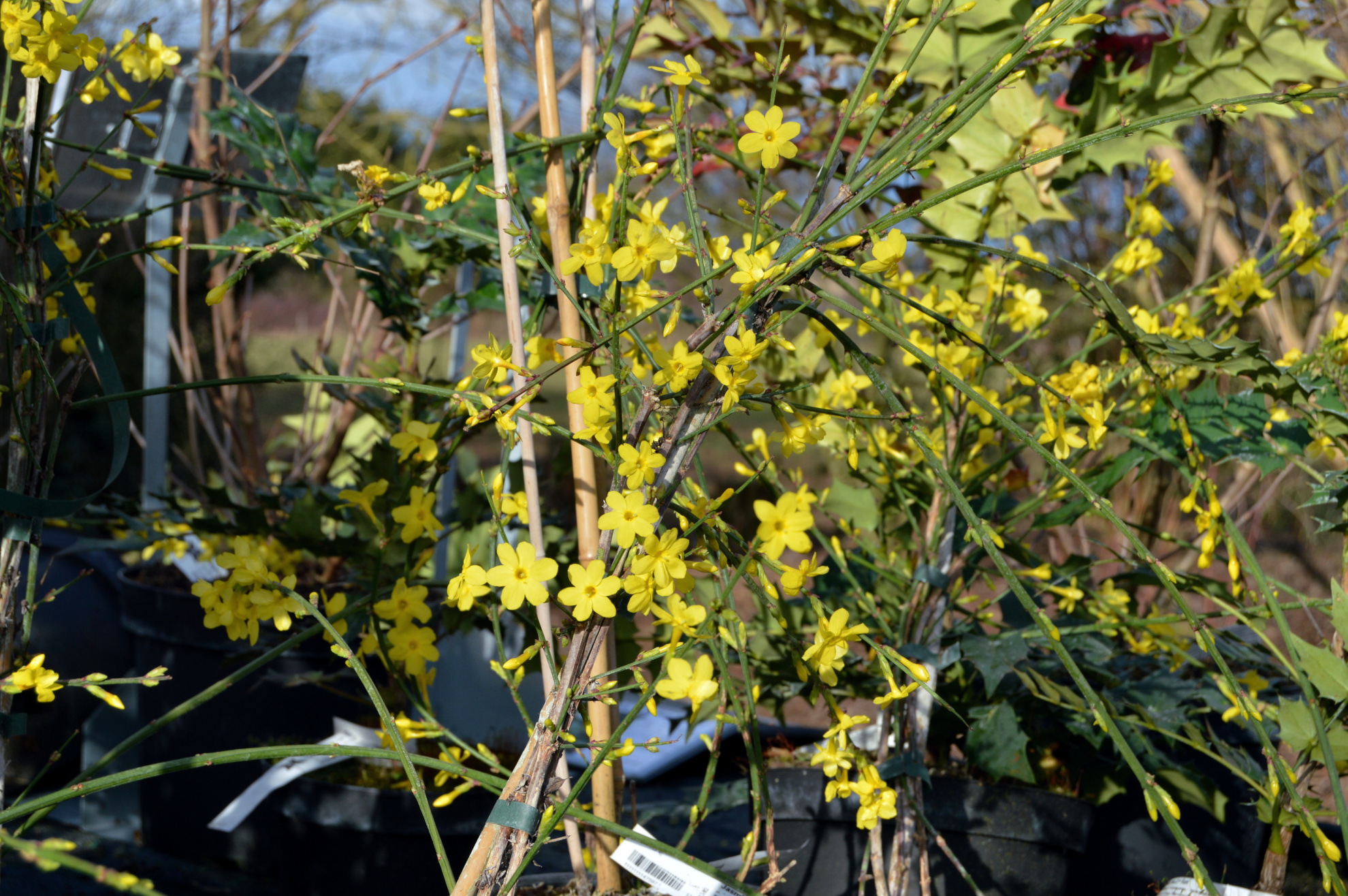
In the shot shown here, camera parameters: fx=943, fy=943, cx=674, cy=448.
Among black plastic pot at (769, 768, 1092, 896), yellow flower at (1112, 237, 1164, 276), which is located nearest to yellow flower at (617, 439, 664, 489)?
black plastic pot at (769, 768, 1092, 896)

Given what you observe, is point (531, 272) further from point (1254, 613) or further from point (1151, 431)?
point (1254, 613)

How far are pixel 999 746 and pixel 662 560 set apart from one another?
62 cm

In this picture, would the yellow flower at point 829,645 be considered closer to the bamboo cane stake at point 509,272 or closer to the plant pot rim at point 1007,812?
the bamboo cane stake at point 509,272

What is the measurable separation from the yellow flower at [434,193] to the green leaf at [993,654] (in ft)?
2.23

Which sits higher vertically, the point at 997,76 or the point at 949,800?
the point at 997,76

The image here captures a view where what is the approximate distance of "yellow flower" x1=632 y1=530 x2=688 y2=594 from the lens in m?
0.58

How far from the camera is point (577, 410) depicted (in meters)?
0.85

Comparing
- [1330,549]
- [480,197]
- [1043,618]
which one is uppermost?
[480,197]

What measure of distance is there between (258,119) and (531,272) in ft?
1.35

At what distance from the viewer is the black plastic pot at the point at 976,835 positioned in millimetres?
1054

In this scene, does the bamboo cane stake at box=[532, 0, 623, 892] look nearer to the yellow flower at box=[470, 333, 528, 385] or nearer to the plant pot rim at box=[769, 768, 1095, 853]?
the yellow flower at box=[470, 333, 528, 385]

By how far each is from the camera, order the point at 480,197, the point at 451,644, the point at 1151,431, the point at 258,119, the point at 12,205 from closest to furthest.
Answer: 1. the point at 12,205
2. the point at 1151,431
3. the point at 258,119
4. the point at 480,197
5. the point at 451,644

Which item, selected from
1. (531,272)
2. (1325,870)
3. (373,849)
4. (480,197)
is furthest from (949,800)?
(480,197)

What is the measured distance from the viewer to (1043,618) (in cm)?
57
